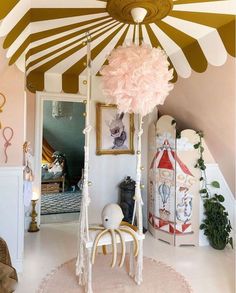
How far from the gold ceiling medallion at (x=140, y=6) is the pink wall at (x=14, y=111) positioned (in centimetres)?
106

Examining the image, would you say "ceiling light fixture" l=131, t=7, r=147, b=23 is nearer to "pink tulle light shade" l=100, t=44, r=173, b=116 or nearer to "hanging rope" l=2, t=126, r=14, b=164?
"pink tulle light shade" l=100, t=44, r=173, b=116

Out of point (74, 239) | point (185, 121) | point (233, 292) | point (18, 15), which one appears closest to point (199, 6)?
point (18, 15)

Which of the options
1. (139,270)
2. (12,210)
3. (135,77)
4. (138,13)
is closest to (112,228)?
(139,270)

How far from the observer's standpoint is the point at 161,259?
9.12 feet

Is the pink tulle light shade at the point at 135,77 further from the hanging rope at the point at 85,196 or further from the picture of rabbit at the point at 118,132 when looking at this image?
the picture of rabbit at the point at 118,132

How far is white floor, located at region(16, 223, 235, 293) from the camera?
230cm

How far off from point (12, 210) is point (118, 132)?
199 centimetres

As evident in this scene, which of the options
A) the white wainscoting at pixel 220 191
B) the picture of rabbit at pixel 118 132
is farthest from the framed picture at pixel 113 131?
the white wainscoting at pixel 220 191

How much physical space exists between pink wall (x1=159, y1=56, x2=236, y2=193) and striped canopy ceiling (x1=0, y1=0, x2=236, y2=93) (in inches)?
4.1

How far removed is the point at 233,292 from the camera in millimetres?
2180

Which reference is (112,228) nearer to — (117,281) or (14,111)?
(117,281)

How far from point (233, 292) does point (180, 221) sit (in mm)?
1060

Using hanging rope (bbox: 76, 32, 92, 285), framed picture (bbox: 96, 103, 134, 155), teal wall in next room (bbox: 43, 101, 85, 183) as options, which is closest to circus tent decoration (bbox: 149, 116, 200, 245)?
framed picture (bbox: 96, 103, 134, 155)

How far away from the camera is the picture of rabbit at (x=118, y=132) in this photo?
153 inches
